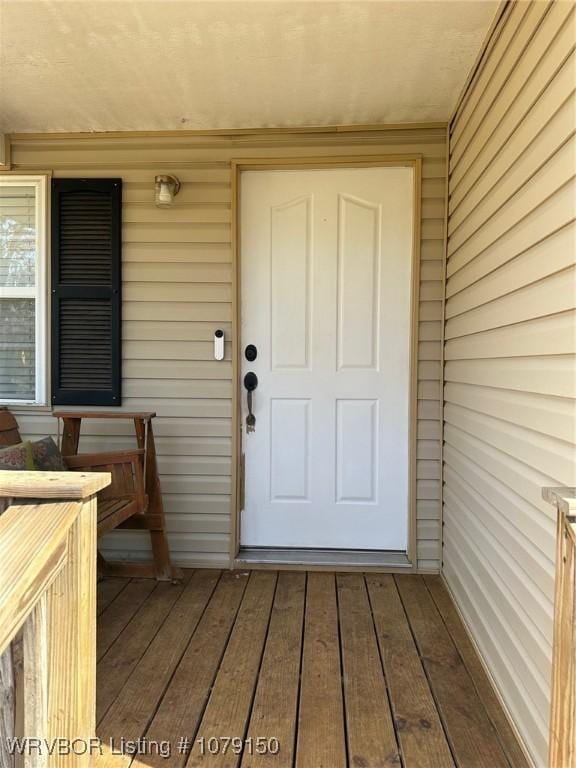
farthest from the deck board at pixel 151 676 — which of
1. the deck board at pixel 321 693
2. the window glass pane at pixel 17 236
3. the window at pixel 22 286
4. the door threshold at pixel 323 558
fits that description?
the window glass pane at pixel 17 236

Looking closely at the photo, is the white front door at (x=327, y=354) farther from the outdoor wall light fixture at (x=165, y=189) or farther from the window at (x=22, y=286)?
the window at (x=22, y=286)

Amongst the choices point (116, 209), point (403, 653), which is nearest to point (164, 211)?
point (116, 209)

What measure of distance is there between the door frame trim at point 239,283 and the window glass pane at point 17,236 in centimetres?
111

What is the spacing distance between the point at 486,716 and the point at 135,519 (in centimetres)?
168

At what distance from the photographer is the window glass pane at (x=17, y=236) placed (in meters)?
2.56

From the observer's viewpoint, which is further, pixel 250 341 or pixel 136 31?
pixel 250 341

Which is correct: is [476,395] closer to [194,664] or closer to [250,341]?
[250,341]

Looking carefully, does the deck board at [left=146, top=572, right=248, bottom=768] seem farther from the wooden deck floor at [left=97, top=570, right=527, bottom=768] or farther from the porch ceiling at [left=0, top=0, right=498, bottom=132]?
the porch ceiling at [left=0, top=0, right=498, bottom=132]

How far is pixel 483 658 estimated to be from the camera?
5.57 feet

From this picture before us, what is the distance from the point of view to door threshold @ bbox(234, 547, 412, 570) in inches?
96.3

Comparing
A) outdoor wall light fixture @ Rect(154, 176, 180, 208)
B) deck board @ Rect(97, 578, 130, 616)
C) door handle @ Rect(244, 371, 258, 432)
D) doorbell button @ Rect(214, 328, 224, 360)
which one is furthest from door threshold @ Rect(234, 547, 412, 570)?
outdoor wall light fixture @ Rect(154, 176, 180, 208)

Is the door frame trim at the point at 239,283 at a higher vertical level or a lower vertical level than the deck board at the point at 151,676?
higher

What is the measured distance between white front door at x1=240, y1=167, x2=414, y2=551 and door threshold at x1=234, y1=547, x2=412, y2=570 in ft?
0.12

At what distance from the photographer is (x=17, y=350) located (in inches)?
102
